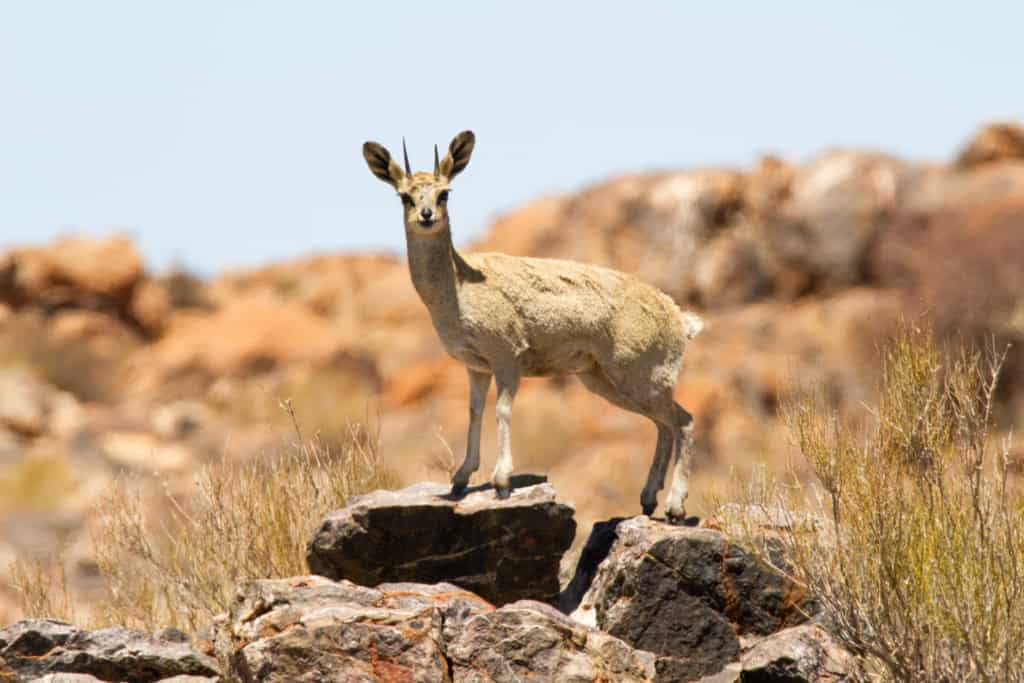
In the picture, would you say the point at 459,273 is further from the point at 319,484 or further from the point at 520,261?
the point at 319,484

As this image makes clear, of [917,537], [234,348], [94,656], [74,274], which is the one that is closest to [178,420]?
[234,348]

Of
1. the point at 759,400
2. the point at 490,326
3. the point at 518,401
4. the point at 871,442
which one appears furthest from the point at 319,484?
the point at 759,400

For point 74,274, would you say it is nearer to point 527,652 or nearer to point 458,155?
point 458,155

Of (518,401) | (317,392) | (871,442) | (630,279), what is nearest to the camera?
(871,442)

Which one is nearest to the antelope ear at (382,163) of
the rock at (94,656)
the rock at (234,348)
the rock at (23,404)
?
the rock at (94,656)

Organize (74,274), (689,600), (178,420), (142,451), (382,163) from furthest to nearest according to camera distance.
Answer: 1. (74,274)
2. (178,420)
3. (142,451)
4. (382,163)
5. (689,600)

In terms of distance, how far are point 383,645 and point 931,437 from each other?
12.1 ft

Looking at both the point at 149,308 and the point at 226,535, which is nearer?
the point at 226,535

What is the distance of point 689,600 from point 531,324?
2225 mm

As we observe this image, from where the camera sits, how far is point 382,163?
11.6m

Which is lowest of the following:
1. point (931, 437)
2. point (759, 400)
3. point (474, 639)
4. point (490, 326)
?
point (759, 400)

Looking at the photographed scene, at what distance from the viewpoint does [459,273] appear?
11.6 meters

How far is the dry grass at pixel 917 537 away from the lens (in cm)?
993

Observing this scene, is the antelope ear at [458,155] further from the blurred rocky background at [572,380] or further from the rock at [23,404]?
the rock at [23,404]
